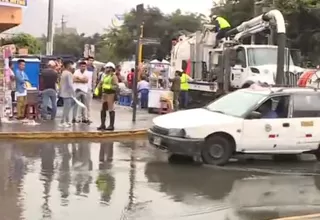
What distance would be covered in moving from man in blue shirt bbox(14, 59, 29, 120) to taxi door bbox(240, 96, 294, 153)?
22.3 feet

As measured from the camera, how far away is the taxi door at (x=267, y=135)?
38.6 feet

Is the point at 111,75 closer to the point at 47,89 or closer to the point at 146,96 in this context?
the point at 47,89

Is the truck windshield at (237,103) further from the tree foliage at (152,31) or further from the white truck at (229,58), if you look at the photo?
the tree foliage at (152,31)

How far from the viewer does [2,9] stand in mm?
26234

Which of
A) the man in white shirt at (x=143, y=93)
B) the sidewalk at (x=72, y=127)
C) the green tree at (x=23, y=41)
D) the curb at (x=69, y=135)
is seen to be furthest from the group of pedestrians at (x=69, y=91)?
the green tree at (x=23, y=41)

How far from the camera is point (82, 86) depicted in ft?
55.4

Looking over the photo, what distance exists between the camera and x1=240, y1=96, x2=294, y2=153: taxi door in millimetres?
11758

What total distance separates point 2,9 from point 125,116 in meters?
9.29

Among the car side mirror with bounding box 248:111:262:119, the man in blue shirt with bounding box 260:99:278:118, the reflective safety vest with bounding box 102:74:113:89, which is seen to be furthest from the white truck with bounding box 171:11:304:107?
the car side mirror with bounding box 248:111:262:119

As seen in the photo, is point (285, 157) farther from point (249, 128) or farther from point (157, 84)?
point (157, 84)

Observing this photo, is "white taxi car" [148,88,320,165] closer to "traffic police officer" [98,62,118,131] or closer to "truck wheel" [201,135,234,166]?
"truck wheel" [201,135,234,166]

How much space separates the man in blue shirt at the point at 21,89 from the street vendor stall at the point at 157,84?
17.6 ft

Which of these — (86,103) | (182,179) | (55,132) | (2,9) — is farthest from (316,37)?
(182,179)

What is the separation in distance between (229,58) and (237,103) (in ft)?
31.7
